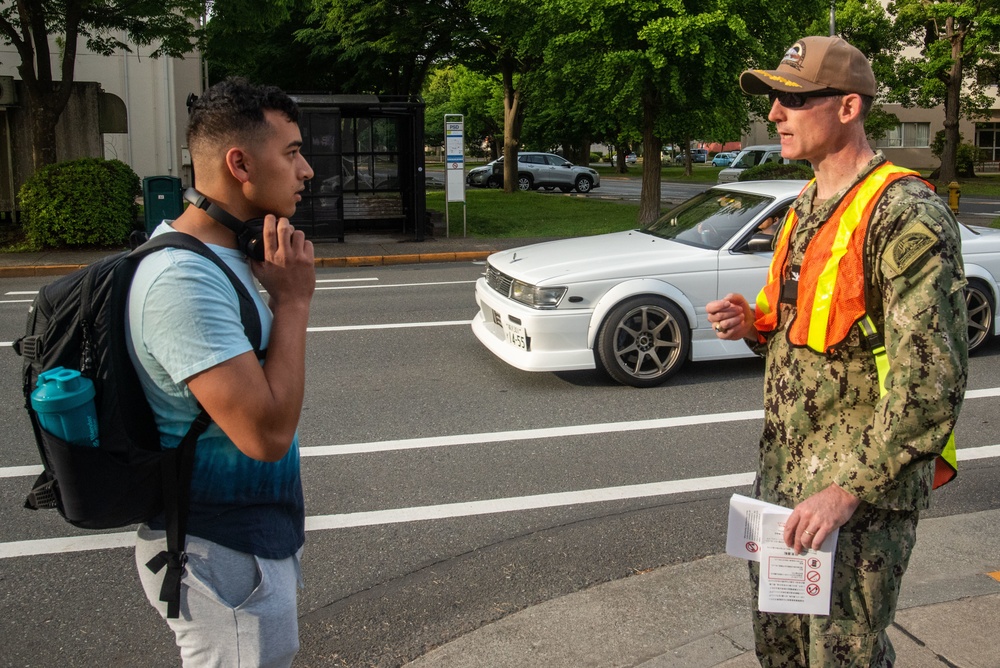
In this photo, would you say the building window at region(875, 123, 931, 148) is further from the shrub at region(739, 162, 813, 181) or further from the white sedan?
the white sedan

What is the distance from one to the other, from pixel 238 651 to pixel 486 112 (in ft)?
212

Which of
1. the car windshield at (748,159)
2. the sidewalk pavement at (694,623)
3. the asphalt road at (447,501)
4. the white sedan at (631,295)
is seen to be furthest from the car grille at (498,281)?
the car windshield at (748,159)

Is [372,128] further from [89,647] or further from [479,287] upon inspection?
[89,647]

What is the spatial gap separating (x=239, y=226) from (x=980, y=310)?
7.61m

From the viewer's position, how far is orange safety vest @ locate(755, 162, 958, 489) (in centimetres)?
221

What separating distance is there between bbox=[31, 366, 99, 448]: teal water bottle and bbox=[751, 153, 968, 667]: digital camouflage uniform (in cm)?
157

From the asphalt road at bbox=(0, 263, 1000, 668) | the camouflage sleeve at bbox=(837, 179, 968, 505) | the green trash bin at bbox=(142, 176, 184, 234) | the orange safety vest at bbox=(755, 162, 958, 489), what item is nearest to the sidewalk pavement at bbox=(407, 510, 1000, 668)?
the asphalt road at bbox=(0, 263, 1000, 668)

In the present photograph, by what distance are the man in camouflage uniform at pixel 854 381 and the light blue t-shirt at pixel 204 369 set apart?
1161 mm

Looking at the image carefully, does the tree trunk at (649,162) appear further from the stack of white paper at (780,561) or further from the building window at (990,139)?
the building window at (990,139)

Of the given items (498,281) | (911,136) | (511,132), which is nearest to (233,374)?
(498,281)

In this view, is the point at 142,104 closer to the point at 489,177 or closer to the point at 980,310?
the point at 489,177

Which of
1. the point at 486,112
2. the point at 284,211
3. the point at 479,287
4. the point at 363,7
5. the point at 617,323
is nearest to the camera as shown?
the point at 284,211

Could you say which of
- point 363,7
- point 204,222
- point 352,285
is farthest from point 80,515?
point 363,7

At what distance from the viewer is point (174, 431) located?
6.52 feet
